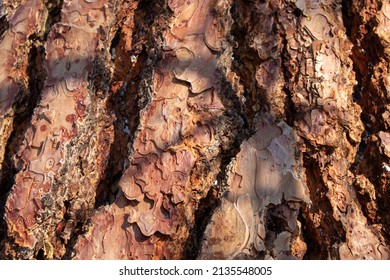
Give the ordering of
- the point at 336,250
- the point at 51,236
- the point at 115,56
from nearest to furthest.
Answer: the point at 336,250
the point at 51,236
the point at 115,56

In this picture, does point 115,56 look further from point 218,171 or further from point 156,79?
point 218,171

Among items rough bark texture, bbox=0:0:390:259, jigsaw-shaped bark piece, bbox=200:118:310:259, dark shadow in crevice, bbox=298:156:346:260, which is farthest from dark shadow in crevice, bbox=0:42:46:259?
dark shadow in crevice, bbox=298:156:346:260

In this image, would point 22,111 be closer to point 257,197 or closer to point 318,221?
point 257,197

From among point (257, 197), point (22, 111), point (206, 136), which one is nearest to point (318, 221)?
point (257, 197)

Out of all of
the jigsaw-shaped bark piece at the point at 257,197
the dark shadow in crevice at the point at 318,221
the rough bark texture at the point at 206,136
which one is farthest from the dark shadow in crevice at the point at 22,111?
the dark shadow in crevice at the point at 318,221

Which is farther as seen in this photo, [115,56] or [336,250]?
[115,56]

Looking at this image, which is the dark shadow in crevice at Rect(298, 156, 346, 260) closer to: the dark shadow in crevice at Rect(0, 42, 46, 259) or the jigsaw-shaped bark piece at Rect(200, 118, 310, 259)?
the jigsaw-shaped bark piece at Rect(200, 118, 310, 259)

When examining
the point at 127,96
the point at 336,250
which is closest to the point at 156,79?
the point at 127,96

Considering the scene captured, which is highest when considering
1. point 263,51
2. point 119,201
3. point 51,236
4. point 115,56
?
point 263,51
